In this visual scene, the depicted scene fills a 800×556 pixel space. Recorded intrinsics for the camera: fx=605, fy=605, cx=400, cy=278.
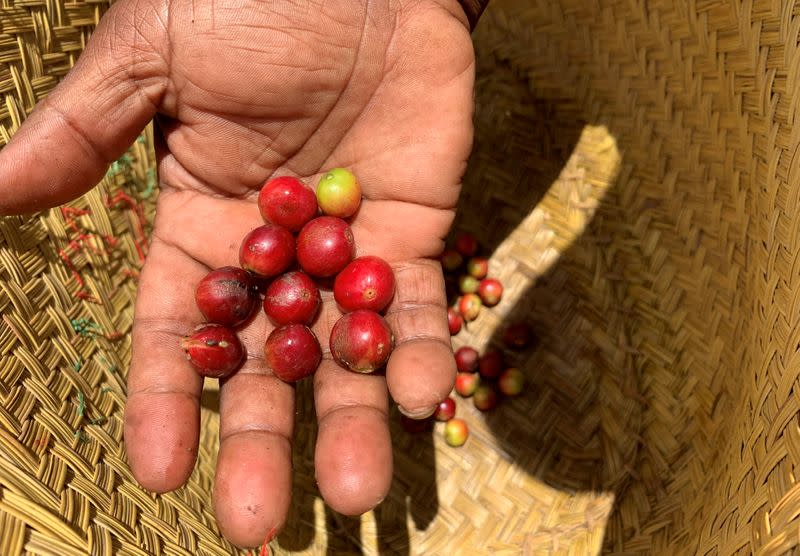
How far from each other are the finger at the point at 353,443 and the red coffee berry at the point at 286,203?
969 millimetres

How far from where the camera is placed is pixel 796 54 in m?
3.04

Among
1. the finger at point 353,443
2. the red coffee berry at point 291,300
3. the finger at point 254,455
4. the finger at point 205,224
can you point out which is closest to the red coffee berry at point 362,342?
the finger at point 353,443

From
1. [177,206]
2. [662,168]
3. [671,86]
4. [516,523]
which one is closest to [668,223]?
[662,168]

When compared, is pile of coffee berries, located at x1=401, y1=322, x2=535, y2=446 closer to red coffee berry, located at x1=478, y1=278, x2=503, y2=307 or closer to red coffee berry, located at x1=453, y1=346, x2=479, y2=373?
red coffee berry, located at x1=453, y1=346, x2=479, y2=373

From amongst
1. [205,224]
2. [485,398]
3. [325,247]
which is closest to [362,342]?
[325,247]

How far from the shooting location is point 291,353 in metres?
2.96

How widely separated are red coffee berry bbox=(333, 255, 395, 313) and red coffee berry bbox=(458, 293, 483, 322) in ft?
4.93

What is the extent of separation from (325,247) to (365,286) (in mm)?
355

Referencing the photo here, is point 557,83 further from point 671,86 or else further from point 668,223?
point 668,223

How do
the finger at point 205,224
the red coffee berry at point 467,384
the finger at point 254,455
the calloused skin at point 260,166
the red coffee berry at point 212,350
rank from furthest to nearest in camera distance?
1. the red coffee berry at point 467,384
2. the finger at point 205,224
3. the red coffee berry at point 212,350
4. the calloused skin at point 260,166
5. the finger at point 254,455

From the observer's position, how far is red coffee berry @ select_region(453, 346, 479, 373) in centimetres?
446

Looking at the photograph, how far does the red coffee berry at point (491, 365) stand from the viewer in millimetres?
4379

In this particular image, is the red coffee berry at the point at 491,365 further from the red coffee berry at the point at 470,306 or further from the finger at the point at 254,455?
the finger at the point at 254,455

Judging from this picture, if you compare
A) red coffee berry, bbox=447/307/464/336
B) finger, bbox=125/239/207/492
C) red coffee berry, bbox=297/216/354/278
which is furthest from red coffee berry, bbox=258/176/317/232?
red coffee berry, bbox=447/307/464/336
